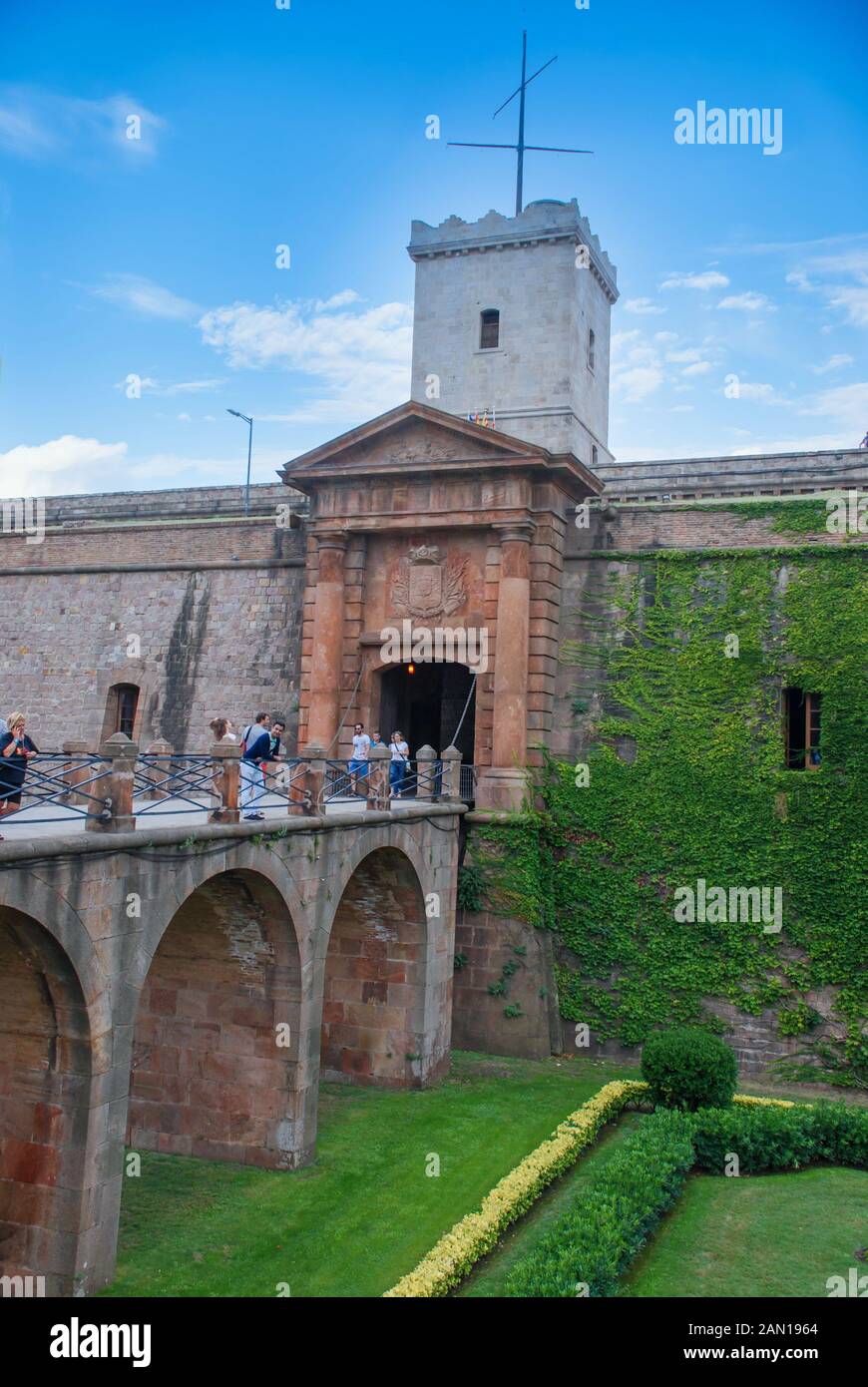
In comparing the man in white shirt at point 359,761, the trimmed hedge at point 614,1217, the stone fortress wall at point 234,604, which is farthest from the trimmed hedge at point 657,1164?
the man in white shirt at point 359,761

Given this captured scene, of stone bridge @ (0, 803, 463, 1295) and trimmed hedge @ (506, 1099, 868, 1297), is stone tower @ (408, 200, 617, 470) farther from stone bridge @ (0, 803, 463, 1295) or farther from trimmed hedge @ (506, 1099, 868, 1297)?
trimmed hedge @ (506, 1099, 868, 1297)

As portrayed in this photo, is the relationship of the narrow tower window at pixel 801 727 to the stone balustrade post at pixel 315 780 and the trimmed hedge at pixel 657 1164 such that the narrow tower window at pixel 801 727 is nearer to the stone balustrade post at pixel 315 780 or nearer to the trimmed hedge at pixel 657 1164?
the trimmed hedge at pixel 657 1164

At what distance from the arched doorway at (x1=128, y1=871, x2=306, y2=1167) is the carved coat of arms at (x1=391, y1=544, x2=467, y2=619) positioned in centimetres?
Answer: 947

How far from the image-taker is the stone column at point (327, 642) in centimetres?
2333

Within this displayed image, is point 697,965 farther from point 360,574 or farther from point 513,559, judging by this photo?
point 360,574

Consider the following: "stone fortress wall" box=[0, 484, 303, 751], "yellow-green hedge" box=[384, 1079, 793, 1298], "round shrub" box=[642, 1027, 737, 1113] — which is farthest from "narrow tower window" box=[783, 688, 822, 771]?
"stone fortress wall" box=[0, 484, 303, 751]

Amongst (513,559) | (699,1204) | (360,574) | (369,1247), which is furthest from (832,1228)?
(360,574)

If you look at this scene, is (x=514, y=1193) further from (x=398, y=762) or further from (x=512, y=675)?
(x=512, y=675)

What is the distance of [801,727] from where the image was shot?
21.7 m

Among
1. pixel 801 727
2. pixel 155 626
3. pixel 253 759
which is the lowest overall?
pixel 253 759

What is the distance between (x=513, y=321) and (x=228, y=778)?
22391 mm

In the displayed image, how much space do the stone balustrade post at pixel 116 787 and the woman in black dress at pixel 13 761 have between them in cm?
74

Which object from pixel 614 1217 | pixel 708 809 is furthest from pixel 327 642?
pixel 614 1217

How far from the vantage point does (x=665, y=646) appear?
22547mm
